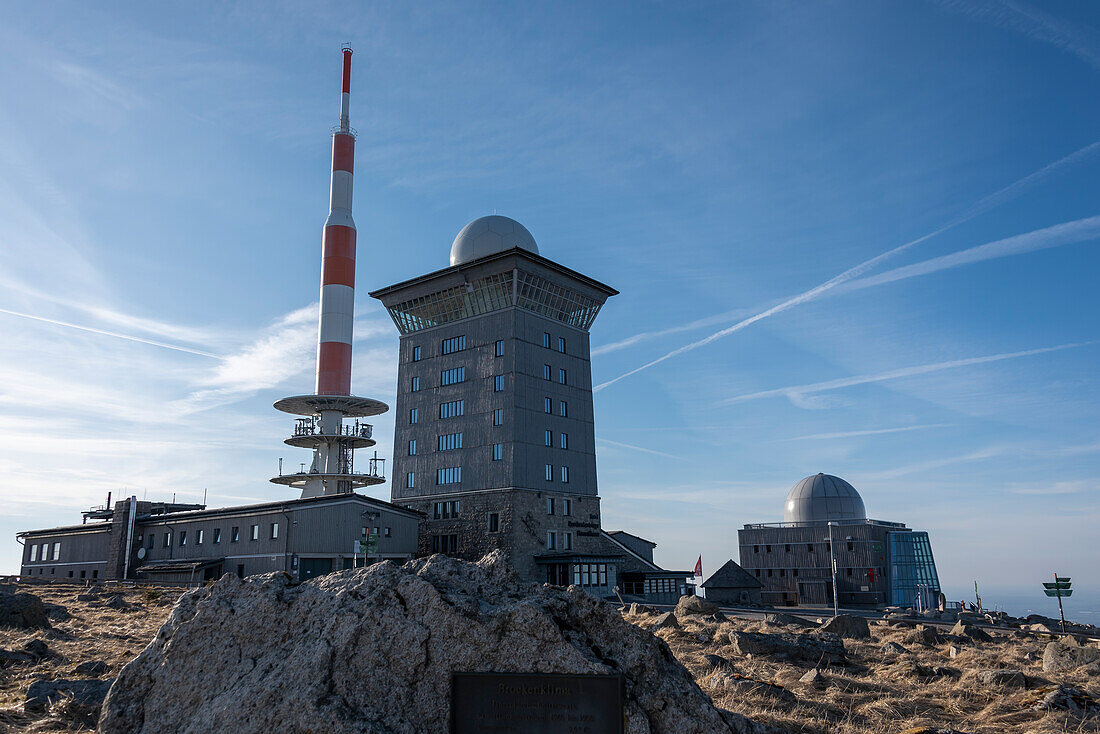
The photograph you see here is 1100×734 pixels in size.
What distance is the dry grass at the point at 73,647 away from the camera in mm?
8742

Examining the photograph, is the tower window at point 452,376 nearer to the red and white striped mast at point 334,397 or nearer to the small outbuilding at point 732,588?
the red and white striped mast at point 334,397

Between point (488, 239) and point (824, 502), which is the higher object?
point (488, 239)

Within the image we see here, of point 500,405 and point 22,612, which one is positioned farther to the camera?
point 500,405

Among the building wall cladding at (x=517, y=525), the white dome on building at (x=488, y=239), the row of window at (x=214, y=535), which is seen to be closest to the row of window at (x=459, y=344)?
the white dome on building at (x=488, y=239)

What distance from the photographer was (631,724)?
6922 mm

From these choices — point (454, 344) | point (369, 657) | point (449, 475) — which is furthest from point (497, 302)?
point (369, 657)

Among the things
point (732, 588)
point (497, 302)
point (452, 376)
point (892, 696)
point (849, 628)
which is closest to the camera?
point (892, 696)

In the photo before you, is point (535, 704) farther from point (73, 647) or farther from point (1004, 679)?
point (73, 647)

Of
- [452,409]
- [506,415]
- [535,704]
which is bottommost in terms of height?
[535,704]

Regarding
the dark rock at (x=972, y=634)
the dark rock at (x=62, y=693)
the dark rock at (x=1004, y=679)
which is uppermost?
the dark rock at (x=62, y=693)

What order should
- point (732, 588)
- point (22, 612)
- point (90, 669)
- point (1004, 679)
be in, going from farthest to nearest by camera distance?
point (732, 588), point (22, 612), point (1004, 679), point (90, 669)

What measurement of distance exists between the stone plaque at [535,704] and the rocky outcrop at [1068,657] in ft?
42.3

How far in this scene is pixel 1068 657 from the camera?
51.9ft

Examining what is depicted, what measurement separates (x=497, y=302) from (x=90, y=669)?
4940cm
